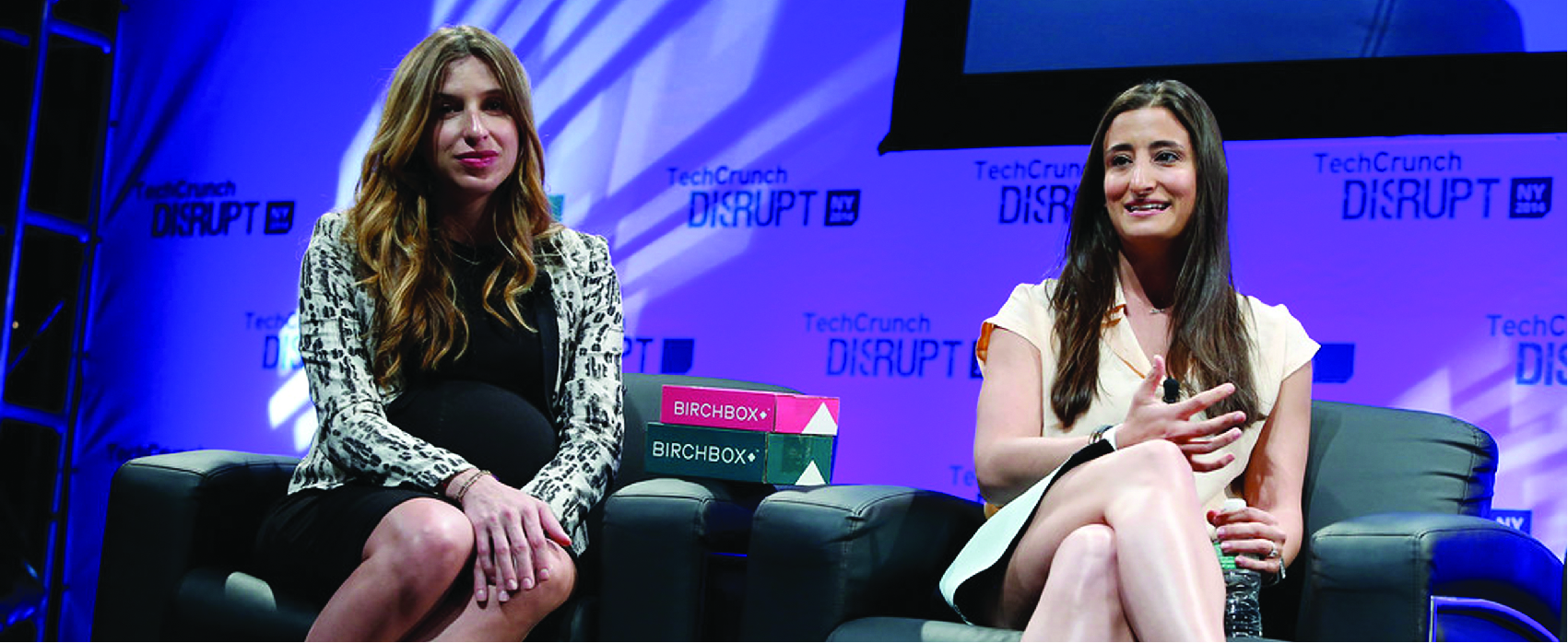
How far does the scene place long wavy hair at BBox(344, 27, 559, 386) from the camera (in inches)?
95.6

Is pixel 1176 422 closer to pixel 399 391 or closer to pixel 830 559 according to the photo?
pixel 830 559

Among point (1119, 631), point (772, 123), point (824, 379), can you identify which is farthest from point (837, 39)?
point (1119, 631)

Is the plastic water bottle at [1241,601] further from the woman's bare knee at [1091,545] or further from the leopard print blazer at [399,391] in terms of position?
the leopard print blazer at [399,391]

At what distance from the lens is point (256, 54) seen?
15.8ft

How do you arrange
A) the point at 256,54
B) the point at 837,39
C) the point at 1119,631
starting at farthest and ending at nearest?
the point at 256,54, the point at 837,39, the point at 1119,631

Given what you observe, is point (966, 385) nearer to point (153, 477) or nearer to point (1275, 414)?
point (1275, 414)

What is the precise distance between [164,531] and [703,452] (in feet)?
3.29

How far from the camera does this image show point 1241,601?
87.5 inches

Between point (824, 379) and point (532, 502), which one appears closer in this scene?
point (532, 502)

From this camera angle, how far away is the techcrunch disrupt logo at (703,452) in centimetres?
255

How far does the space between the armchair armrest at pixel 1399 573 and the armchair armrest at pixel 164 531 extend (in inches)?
74.8

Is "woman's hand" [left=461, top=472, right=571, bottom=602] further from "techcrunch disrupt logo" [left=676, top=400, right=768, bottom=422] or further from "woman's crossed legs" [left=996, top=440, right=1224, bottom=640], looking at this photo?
"woman's crossed legs" [left=996, top=440, right=1224, bottom=640]

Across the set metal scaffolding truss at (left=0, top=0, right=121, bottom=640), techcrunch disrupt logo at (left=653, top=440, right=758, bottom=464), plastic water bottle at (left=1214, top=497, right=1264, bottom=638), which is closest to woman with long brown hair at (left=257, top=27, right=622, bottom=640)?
techcrunch disrupt logo at (left=653, top=440, right=758, bottom=464)

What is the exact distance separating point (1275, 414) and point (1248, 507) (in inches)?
9.6
